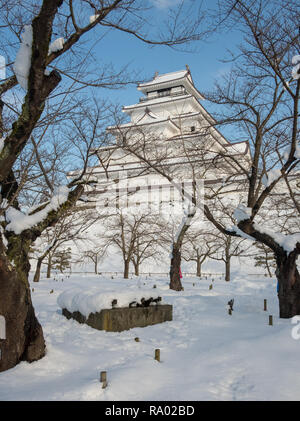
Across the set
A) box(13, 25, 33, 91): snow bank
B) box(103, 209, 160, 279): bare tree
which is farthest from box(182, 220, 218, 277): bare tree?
box(13, 25, 33, 91): snow bank

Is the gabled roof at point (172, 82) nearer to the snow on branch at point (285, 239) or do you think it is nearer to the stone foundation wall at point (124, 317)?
the snow on branch at point (285, 239)

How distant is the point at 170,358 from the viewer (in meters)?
6.06

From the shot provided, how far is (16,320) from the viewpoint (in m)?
5.08

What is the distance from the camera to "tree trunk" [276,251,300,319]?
29.6 feet

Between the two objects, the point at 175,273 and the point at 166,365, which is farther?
the point at 175,273

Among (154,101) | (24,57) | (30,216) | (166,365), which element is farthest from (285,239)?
(154,101)

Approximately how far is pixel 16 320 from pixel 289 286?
7320 millimetres

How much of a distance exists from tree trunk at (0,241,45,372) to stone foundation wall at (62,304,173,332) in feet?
8.41

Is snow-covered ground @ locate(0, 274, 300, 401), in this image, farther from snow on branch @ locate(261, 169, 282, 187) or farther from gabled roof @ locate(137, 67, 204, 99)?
gabled roof @ locate(137, 67, 204, 99)

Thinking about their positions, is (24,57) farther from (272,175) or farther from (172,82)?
(172,82)

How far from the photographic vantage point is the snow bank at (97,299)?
825 cm

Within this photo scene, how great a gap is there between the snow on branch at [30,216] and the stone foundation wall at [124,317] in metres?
3.24

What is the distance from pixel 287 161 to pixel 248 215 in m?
1.75
